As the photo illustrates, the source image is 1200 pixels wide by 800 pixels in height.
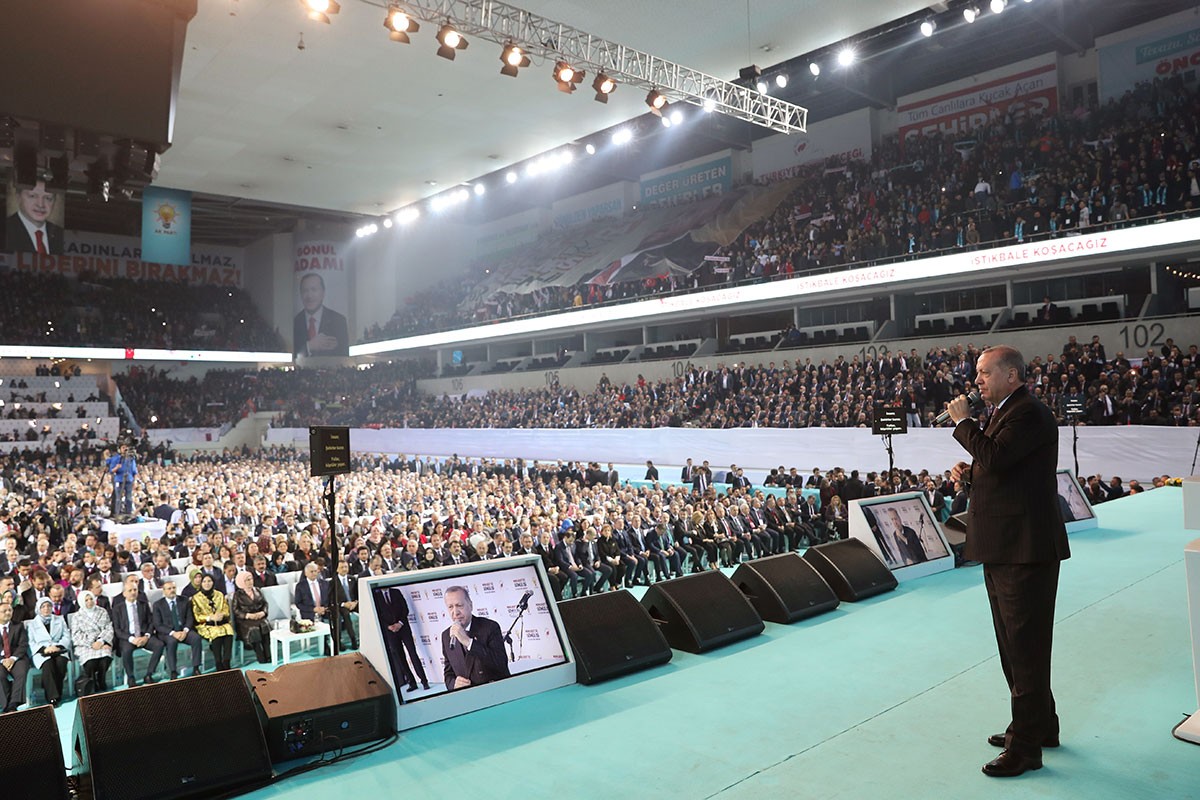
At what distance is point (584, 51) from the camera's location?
15.4 meters

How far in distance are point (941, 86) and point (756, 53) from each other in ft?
40.4

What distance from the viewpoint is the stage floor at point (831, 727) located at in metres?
3.22

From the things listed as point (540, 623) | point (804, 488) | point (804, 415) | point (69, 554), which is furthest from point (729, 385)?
point (540, 623)

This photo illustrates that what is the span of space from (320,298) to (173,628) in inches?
1354

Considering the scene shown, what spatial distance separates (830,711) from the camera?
158 inches

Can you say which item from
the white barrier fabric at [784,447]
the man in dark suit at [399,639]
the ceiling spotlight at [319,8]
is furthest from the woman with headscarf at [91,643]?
the white barrier fabric at [784,447]

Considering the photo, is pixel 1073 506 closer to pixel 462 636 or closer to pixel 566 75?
pixel 462 636

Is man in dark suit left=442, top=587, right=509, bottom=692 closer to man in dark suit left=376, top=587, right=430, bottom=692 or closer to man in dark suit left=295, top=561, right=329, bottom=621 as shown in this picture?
man in dark suit left=376, top=587, right=430, bottom=692

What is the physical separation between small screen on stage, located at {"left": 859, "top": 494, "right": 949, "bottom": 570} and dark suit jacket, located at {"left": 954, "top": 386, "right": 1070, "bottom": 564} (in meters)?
3.81

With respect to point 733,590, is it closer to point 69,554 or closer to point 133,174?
point 133,174

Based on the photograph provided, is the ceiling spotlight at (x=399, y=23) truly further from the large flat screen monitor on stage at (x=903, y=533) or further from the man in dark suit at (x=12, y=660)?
the large flat screen monitor on stage at (x=903, y=533)

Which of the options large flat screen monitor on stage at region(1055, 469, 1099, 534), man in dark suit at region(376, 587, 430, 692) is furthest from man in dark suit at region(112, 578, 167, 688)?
large flat screen monitor on stage at region(1055, 469, 1099, 534)

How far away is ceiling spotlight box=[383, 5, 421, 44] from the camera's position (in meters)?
11.6

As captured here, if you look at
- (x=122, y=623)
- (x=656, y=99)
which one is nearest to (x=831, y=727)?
(x=122, y=623)
